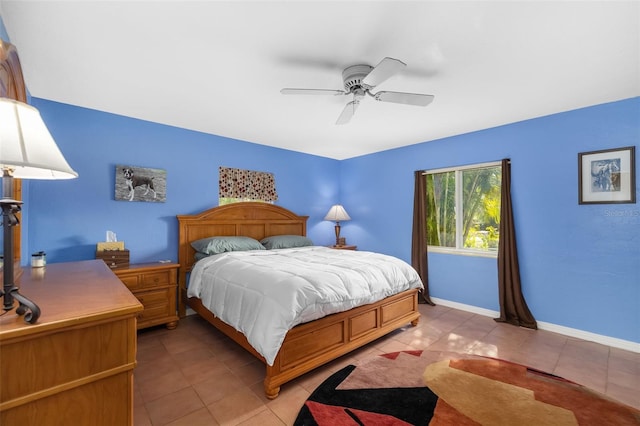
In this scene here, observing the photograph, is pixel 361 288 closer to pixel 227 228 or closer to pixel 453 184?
pixel 227 228

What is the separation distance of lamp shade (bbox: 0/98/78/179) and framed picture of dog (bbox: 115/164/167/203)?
252 cm

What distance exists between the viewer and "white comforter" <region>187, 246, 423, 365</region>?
2.05 meters

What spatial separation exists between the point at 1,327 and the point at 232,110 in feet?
8.77

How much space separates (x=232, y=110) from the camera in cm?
308

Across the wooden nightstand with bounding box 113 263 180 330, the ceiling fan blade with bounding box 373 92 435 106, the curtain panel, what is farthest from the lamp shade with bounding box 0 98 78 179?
the curtain panel

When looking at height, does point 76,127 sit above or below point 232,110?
below

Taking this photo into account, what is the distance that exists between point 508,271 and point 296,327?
2.77m

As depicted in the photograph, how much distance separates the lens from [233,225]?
4.04 meters

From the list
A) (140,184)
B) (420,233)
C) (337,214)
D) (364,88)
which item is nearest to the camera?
(364,88)

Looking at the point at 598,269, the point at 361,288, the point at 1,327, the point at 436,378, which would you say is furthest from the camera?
the point at 598,269

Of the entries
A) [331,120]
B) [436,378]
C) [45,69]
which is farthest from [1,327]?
[331,120]

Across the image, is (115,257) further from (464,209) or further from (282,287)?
(464,209)

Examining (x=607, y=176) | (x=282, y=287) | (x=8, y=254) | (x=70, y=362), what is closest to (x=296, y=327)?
(x=282, y=287)

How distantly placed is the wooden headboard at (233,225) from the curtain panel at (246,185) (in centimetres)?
15
